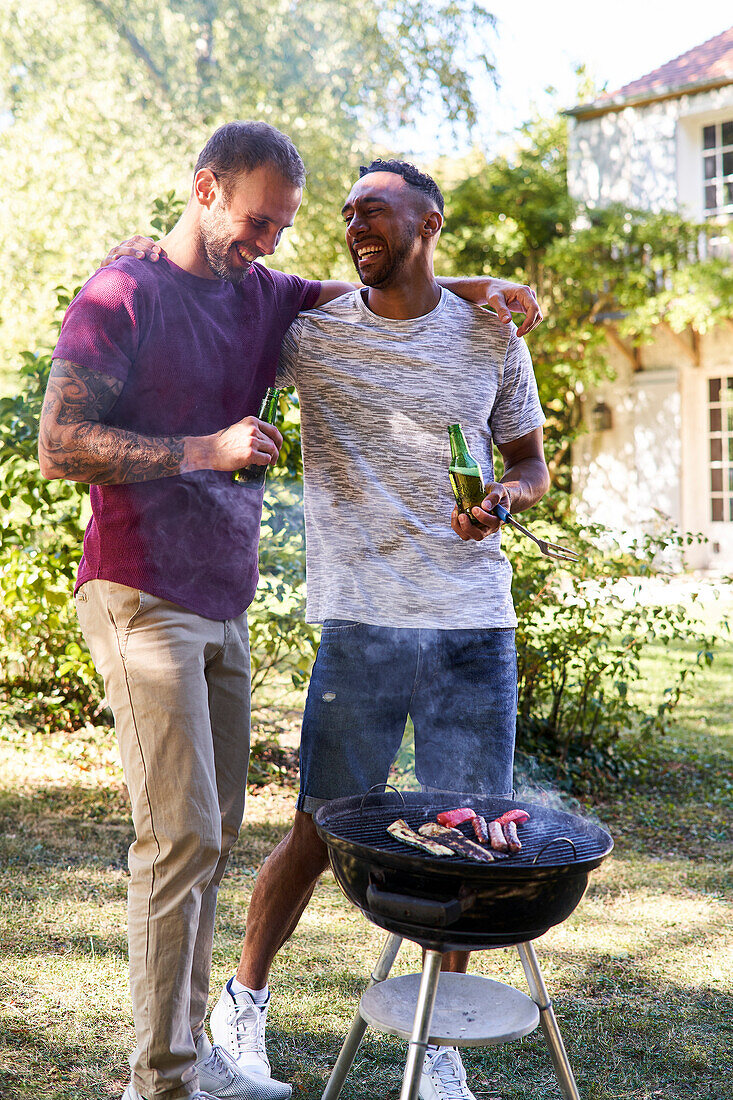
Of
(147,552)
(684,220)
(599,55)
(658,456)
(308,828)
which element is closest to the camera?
(147,552)

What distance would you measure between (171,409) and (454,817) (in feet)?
3.46

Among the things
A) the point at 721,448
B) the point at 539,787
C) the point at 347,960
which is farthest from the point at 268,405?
the point at 721,448

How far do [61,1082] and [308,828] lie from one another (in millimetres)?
883

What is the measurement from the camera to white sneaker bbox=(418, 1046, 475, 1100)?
2293mm

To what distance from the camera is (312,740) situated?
2.38 m

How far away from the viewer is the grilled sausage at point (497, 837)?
191 cm

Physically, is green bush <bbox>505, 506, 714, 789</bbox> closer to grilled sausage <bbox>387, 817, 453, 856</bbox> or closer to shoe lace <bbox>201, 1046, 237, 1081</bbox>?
shoe lace <bbox>201, 1046, 237, 1081</bbox>

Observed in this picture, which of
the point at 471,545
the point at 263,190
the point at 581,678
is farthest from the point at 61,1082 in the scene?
the point at 581,678

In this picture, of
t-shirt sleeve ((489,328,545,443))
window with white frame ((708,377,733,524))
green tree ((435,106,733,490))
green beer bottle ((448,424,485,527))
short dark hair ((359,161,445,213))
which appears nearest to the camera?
green beer bottle ((448,424,485,527))

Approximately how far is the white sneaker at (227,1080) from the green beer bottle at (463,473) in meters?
1.40

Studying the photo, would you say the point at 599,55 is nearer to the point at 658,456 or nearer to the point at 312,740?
the point at 658,456

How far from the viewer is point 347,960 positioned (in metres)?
3.17

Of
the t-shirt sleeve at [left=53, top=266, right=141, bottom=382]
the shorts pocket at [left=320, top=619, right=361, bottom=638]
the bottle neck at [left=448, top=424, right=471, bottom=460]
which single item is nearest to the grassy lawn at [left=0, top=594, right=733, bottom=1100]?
the shorts pocket at [left=320, top=619, right=361, bottom=638]

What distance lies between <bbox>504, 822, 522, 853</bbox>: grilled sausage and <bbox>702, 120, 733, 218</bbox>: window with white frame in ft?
37.4
